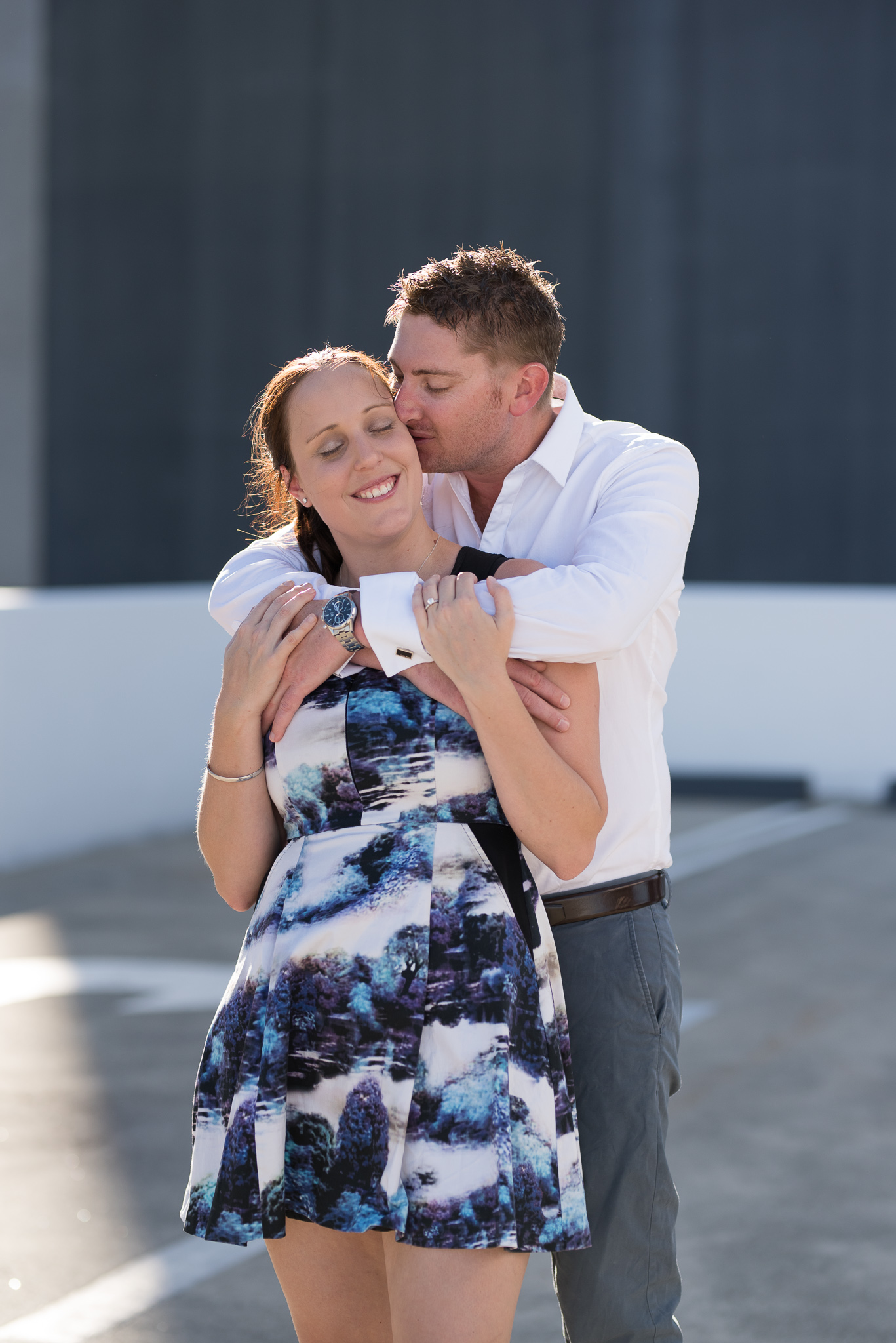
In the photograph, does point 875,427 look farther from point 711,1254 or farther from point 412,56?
point 711,1254

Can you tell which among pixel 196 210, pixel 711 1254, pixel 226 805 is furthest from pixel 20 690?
pixel 196 210

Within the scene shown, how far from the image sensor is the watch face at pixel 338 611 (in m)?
1.75

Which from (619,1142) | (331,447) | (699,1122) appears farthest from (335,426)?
(699,1122)

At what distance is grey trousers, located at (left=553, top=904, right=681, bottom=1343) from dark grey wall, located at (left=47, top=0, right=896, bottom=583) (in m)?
9.82

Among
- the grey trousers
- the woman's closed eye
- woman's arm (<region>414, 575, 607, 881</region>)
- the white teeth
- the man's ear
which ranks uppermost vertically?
the man's ear

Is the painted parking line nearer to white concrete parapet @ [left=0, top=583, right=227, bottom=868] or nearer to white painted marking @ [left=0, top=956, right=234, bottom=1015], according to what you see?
white painted marking @ [left=0, top=956, right=234, bottom=1015]

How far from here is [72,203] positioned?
489 inches

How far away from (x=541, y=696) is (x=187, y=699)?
6.33m

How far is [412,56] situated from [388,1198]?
443 inches

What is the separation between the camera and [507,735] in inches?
65.4

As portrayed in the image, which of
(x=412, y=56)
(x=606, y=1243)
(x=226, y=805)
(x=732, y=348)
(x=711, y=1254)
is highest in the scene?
(x=412, y=56)

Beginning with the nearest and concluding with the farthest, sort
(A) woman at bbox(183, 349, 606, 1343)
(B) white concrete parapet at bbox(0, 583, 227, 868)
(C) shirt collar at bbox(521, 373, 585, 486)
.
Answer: (A) woman at bbox(183, 349, 606, 1343), (C) shirt collar at bbox(521, 373, 585, 486), (B) white concrete parapet at bbox(0, 583, 227, 868)

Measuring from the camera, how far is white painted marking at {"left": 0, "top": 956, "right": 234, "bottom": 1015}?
4.88m

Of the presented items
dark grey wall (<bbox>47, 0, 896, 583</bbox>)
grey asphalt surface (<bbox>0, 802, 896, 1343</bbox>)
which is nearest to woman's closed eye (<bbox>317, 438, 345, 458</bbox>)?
grey asphalt surface (<bbox>0, 802, 896, 1343</bbox>)
